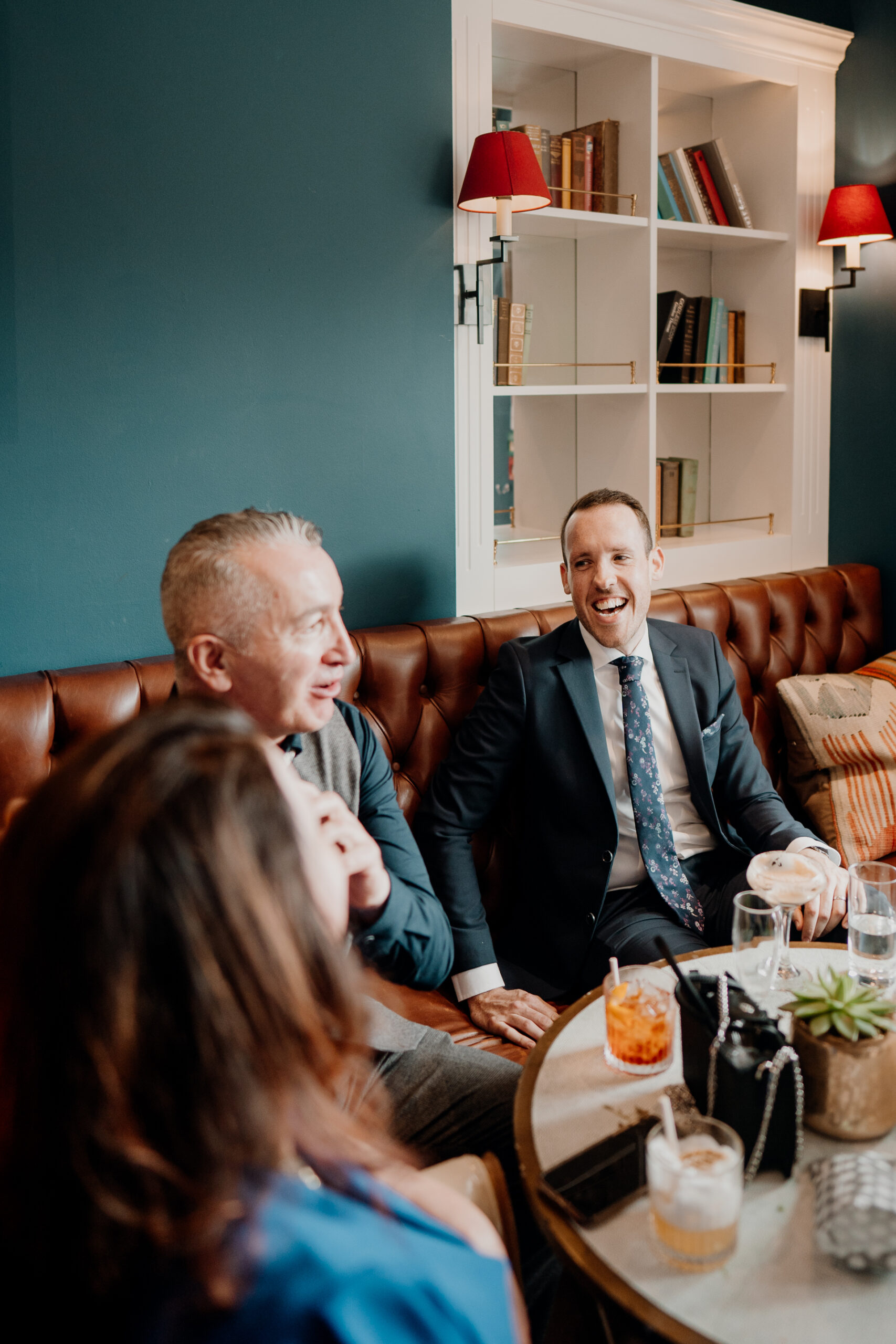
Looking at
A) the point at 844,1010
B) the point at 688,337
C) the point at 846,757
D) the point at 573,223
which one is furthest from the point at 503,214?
the point at 844,1010

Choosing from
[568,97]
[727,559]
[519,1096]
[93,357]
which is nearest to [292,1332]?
[519,1096]

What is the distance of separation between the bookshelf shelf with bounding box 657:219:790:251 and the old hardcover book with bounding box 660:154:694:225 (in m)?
0.05

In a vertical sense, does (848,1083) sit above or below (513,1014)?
above

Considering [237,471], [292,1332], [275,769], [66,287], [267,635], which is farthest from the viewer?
[237,471]

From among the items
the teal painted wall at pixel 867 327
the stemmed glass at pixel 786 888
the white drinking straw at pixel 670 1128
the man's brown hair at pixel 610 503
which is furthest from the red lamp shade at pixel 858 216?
the white drinking straw at pixel 670 1128

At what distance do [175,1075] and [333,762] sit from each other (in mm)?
984

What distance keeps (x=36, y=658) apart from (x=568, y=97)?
213 cm

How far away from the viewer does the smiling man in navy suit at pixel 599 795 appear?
196cm

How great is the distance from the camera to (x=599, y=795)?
1983 millimetres

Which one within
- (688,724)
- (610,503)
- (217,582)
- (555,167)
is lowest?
(688,724)

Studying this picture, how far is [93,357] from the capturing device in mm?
1916

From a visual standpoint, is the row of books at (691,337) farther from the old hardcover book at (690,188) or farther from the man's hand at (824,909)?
the man's hand at (824,909)

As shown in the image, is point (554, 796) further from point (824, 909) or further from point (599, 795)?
point (824, 909)

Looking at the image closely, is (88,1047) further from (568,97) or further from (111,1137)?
(568,97)
